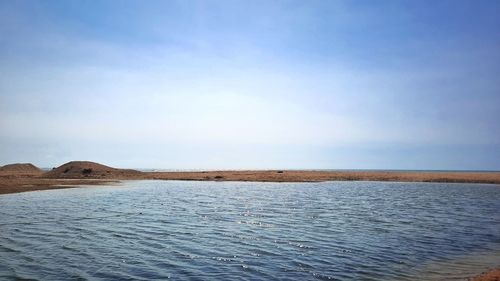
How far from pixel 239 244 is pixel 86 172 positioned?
7864cm

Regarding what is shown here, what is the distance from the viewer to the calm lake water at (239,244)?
47.0ft

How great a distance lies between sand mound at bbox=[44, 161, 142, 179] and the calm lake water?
56929mm

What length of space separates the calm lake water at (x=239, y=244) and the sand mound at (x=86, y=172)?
56929 mm

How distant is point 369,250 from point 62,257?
1402 cm

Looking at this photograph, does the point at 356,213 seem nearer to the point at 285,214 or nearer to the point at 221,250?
the point at 285,214

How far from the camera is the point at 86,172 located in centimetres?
8794

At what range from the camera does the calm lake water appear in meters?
14.3

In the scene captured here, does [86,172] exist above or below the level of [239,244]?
above

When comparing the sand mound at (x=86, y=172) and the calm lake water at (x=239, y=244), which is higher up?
the sand mound at (x=86, y=172)

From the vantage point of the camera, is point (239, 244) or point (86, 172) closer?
point (239, 244)

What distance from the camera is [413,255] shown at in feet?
57.4

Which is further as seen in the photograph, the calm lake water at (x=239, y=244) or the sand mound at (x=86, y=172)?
the sand mound at (x=86, y=172)

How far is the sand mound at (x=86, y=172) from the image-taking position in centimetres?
8662

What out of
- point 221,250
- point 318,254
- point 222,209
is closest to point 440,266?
point 318,254
